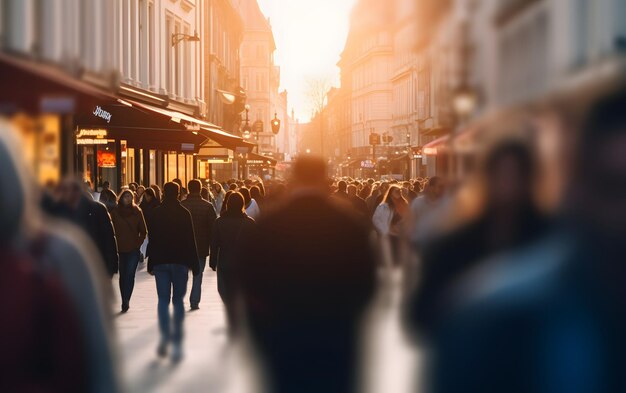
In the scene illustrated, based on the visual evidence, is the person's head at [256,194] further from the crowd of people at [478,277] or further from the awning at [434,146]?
the awning at [434,146]

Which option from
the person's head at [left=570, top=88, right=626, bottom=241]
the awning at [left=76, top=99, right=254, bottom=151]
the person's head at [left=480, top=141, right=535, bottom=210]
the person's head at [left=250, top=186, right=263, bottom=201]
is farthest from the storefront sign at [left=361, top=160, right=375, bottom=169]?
the person's head at [left=250, top=186, right=263, bottom=201]

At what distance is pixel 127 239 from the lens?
14.4 meters

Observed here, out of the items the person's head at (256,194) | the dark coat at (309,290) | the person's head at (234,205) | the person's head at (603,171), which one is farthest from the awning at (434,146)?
the person's head at (256,194)

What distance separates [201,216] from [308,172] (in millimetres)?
10252

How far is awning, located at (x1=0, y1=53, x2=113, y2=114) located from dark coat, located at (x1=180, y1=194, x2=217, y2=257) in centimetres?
1167

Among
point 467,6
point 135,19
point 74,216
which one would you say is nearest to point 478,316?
point 467,6

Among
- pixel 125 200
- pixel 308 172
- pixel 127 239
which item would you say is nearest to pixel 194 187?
pixel 125 200

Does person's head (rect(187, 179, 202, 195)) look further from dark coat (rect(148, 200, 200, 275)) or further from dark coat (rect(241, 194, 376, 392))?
dark coat (rect(241, 194, 376, 392))

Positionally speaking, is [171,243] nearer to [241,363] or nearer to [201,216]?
[201,216]

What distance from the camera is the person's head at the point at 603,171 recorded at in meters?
1.76

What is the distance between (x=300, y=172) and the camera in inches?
163

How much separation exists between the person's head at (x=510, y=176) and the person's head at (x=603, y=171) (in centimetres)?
17

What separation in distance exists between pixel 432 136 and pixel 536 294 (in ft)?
3.10

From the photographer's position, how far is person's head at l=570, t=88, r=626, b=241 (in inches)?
69.4
